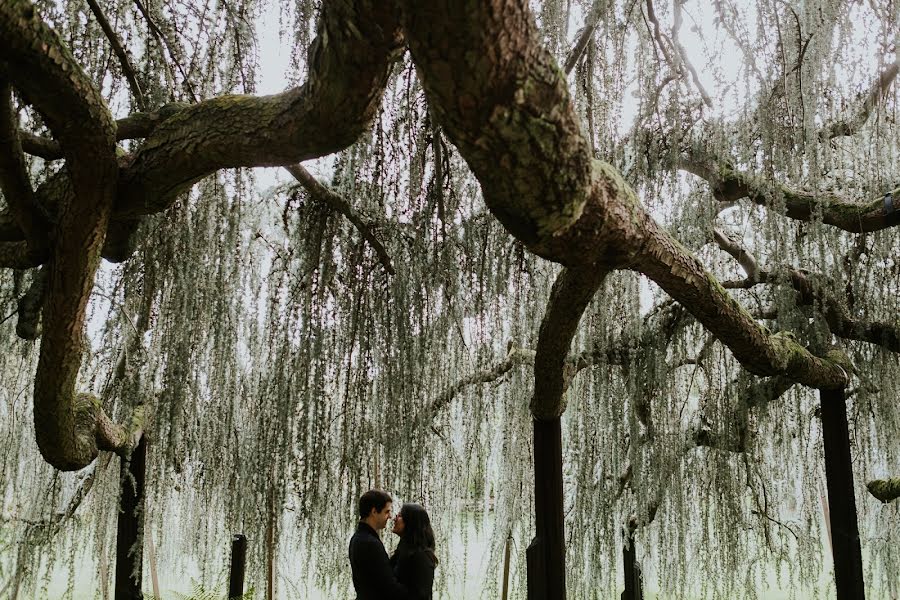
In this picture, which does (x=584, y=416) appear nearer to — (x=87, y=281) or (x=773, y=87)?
(x=773, y=87)

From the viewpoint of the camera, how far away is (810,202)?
2.48m

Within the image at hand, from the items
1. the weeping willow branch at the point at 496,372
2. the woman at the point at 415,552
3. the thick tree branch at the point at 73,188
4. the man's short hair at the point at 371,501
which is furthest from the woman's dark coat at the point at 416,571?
the thick tree branch at the point at 73,188

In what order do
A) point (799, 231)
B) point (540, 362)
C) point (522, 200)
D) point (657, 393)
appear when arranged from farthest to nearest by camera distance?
point (657, 393), point (799, 231), point (540, 362), point (522, 200)

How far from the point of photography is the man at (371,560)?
1.93 meters

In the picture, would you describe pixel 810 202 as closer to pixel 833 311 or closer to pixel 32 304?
pixel 833 311

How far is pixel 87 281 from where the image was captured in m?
1.37

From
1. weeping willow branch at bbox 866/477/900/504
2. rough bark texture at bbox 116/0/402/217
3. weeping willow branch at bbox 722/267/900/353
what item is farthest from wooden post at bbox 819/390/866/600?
rough bark texture at bbox 116/0/402/217

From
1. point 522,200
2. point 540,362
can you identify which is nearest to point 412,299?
point 540,362

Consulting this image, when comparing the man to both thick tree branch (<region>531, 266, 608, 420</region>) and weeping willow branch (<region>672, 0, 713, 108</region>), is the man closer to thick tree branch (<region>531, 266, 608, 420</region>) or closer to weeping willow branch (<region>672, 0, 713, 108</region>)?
thick tree branch (<region>531, 266, 608, 420</region>)

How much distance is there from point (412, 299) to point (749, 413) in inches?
67.0

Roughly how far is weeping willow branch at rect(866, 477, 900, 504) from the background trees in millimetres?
219

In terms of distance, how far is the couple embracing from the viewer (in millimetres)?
1933

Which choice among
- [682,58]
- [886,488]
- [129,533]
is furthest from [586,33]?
[129,533]

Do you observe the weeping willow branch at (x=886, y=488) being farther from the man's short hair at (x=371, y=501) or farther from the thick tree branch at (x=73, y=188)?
the thick tree branch at (x=73, y=188)
